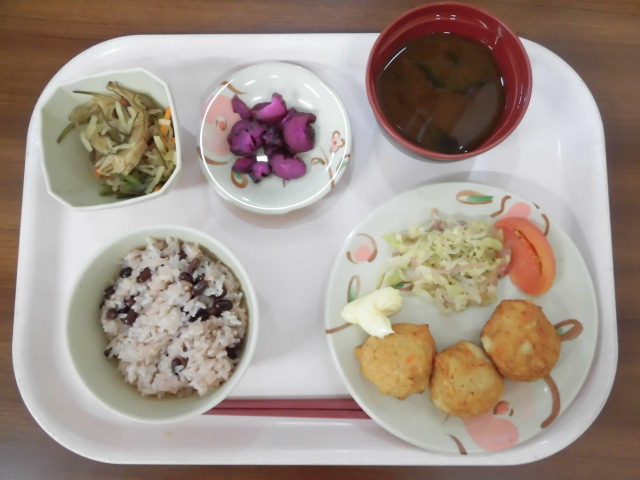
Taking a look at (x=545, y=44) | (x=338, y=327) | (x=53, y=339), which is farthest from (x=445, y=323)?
(x=53, y=339)

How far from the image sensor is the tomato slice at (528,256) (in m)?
1.17

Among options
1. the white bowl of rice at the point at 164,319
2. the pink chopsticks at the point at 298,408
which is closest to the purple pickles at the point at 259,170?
the white bowl of rice at the point at 164,319

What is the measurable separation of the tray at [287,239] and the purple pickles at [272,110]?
0.61 ft

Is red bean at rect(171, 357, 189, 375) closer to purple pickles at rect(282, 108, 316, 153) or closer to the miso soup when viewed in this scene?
purple pickles at rect(282, 108, 316, 153)

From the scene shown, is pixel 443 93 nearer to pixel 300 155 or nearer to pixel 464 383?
pixel 300 155

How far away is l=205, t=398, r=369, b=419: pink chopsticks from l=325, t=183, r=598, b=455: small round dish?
10 centimetres

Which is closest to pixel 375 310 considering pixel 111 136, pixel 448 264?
pixel 448 264

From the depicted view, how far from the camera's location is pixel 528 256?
3.89 feet

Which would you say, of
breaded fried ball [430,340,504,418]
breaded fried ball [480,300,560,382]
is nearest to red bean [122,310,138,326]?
breaded fried ball [430,340,504,418]

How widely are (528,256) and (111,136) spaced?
1049 millimetres

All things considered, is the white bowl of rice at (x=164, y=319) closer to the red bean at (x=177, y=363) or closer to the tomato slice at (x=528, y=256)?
the red bean at (x=177, y=363)

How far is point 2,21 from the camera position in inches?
54.1

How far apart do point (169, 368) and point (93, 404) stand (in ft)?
1.04

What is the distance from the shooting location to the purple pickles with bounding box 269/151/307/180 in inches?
46.8
